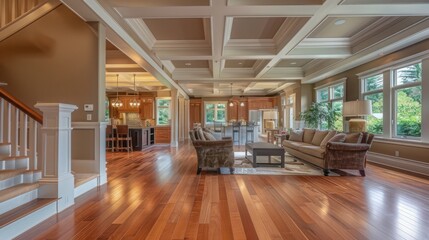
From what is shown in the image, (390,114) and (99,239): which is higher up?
(390,114)

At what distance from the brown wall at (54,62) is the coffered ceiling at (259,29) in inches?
22.5

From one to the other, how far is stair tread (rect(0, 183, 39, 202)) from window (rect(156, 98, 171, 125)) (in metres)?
9.53

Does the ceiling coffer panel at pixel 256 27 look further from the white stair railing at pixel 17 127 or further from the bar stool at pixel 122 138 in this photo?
the bar stool at pixel 122 138

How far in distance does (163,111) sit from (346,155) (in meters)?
9.47

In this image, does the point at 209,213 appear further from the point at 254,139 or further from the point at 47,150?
the point at 254,139

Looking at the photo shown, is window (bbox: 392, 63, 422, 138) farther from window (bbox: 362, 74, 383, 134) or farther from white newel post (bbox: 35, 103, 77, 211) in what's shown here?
white newel post (bbox: 35, 103, 77, 211)

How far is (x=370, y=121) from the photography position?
6.54 m

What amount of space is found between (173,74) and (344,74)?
596 centimetres

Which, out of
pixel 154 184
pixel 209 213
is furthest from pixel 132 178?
pixel 209 213

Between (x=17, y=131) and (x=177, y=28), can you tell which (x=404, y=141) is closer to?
(x=177, y=28)

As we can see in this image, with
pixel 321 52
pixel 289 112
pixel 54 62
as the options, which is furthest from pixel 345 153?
pixel 289 112

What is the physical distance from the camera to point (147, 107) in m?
12.2

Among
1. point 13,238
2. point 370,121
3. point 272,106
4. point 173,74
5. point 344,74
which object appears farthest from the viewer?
point 272,106

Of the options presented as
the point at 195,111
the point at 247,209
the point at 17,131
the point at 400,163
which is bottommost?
the point at 247,209
